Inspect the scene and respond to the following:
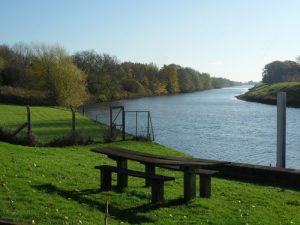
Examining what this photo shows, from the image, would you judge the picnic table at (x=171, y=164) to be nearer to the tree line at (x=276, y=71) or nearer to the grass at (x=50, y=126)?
the grass at (x=50, y=126)

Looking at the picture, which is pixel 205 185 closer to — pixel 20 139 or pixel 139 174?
pixel 139 174

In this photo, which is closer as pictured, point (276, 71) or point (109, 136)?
point (109, 136)

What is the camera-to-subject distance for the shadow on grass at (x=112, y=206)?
827 cm

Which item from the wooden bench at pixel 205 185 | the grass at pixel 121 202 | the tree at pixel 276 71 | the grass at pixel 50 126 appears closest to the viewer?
the grass at pixel 121 202

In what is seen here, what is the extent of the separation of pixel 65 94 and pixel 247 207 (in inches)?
2560

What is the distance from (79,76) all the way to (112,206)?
6439 cm

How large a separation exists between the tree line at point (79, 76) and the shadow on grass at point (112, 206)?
62.7 metres

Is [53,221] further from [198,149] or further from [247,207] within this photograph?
[198,149]

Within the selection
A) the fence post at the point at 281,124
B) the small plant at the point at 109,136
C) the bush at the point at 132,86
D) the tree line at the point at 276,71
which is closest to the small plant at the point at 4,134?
the small plant at the point at 109,136

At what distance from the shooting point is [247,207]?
9562mm

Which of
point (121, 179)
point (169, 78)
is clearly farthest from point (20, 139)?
point (169, 78)

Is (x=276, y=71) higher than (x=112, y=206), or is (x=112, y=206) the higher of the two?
(x=276, y=71)

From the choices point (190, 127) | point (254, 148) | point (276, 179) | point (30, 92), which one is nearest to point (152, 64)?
point (30, 92)

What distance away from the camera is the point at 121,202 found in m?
9.45
